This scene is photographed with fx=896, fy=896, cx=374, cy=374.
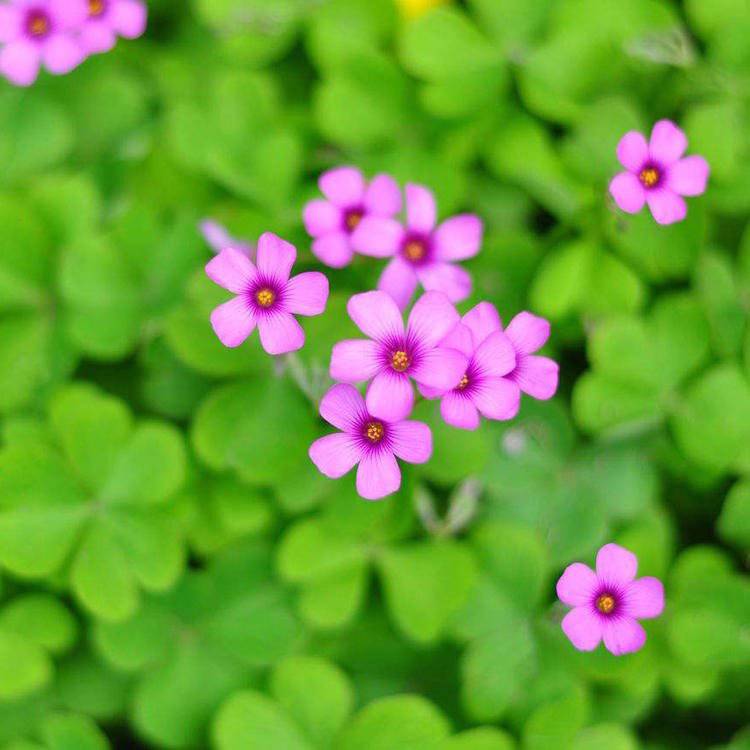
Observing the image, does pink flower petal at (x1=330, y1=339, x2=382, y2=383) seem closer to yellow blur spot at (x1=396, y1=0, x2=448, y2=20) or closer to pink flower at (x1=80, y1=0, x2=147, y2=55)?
pink flower at (x1=80, y1=0, x2=147, y2=55)

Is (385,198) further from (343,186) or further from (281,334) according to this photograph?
(281,334)

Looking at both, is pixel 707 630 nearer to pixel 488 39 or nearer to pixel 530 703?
pixel 530 703

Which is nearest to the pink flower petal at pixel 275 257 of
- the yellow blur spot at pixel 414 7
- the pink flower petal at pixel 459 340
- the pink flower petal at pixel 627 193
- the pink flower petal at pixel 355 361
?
the pink flower petal at pixel 355 361

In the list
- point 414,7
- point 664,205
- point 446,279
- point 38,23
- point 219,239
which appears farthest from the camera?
point 414,7

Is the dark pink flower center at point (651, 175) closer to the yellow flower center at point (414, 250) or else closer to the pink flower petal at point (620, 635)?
the yellow flower center at point (414, 250)

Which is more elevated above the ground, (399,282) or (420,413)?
(399,282)

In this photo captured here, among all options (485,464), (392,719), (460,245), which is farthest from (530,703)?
(460,245)

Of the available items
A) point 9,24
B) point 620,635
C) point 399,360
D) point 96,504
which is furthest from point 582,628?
point 9,24

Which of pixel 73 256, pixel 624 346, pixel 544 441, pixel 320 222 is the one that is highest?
pixel 320 222
